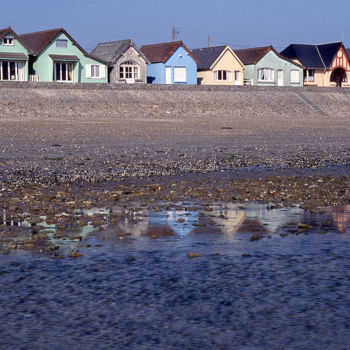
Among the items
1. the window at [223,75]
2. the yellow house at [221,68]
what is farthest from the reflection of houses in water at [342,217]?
the window at [223,75]

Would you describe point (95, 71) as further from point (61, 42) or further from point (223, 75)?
point (223, 75)

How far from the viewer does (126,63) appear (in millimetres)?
67125

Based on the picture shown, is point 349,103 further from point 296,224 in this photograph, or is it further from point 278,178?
point 296,224

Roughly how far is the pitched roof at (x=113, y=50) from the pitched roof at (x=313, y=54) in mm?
25274

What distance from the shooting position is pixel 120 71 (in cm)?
6706

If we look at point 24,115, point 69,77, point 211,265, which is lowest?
point 211,265

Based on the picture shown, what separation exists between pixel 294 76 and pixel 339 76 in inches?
403

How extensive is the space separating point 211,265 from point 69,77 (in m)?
58.2

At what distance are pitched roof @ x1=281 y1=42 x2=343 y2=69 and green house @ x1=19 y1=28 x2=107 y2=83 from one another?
29.3 meters

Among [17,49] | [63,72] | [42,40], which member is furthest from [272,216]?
[42,40]

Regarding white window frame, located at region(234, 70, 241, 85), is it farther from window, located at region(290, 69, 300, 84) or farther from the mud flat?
the mud flat

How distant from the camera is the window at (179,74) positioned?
70613mm

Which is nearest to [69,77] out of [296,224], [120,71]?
[120,71]

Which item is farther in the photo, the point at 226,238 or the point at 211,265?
the point at 226,238
